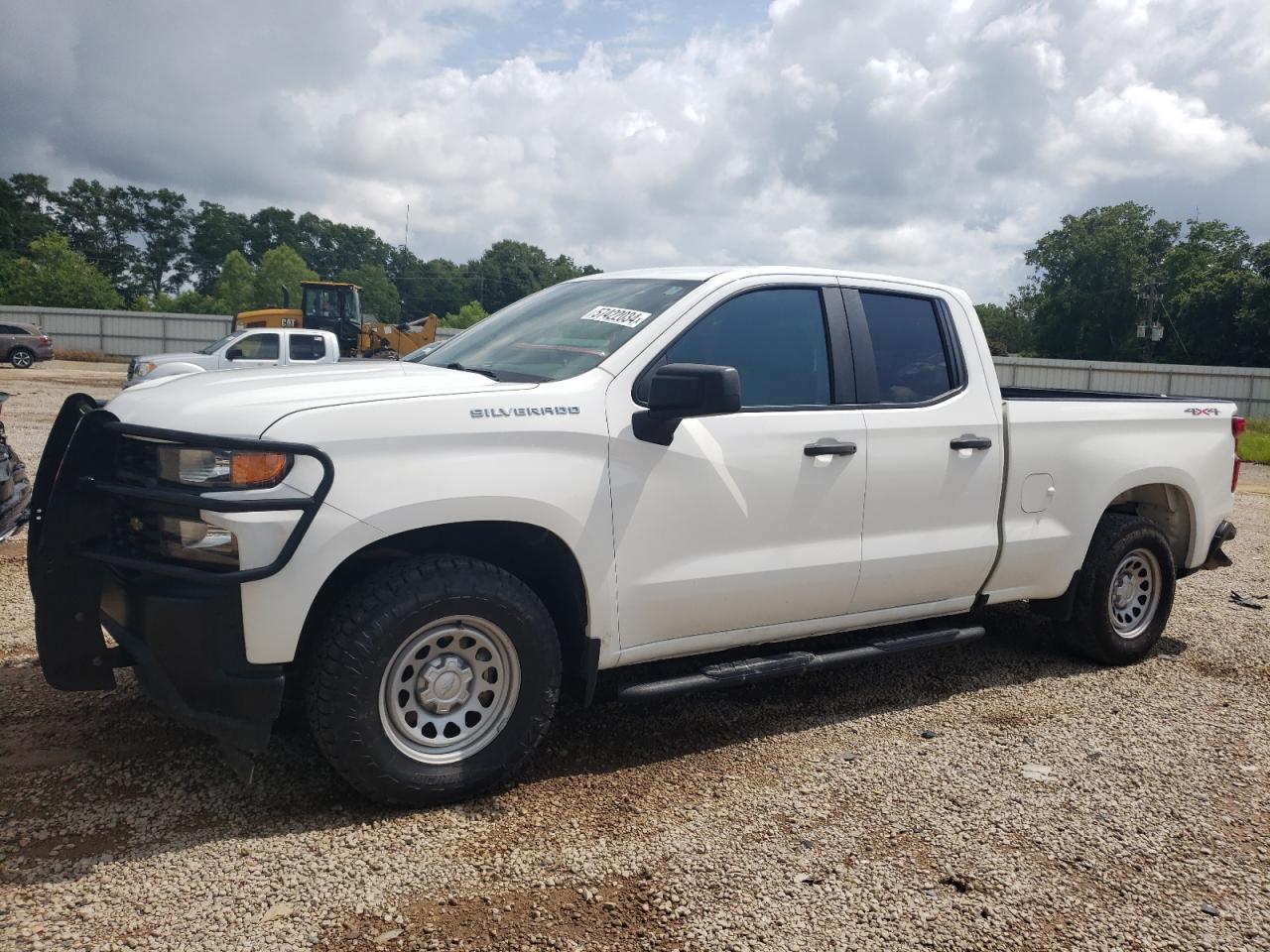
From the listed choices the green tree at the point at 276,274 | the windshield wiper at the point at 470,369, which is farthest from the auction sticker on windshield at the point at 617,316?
the green tree at the point at 276,274

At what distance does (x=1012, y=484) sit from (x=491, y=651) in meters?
2.70

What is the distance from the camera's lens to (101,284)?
216ft

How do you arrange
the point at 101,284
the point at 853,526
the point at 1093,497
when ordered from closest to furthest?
the point at 853,526 < the point at 1093,497 < the point at 101,284

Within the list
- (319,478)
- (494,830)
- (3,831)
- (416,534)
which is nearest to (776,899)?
(494,830)

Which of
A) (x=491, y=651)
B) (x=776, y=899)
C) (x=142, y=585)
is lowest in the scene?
(x=776, y=899)

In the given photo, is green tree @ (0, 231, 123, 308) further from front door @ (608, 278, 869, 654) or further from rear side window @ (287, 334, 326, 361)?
front door @ (608, 278, 869, 654)

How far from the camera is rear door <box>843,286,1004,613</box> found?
4359 mm

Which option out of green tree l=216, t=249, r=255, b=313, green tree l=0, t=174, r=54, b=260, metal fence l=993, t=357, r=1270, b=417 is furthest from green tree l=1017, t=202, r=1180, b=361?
green tree l=0, t=174, r=54, b=260

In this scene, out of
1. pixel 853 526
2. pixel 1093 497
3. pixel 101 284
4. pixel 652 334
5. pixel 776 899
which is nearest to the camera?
pixel 776 899

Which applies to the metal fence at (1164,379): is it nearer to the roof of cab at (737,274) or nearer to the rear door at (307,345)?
the rear door at (307,345)

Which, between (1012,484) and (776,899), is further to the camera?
(1012,484)

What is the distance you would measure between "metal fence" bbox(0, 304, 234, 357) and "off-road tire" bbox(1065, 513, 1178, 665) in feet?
143

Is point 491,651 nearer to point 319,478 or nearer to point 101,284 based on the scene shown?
point 319,478

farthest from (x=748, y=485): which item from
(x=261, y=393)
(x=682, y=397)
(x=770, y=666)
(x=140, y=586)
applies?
(x=140, y=586)
